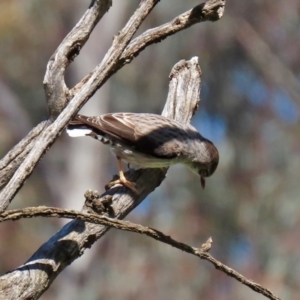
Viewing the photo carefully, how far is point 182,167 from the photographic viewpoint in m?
17.9

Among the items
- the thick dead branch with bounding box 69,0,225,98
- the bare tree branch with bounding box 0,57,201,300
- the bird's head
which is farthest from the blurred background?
the thick dead branch with bounding box 69,0,225,98

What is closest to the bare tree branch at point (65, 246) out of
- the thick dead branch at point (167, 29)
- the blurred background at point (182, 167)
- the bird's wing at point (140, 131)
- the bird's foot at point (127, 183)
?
the bird's foot at point (127, 183)

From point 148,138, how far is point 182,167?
12688mm

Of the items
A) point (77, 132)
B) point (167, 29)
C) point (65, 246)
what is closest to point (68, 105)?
point (65, 246)

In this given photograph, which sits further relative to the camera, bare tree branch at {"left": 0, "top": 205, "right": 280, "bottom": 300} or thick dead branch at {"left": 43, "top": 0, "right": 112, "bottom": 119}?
thick dead branch at {"left": 43, "top": 0, "right": 112, "bottom": 119}

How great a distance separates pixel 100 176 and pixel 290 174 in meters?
4.43

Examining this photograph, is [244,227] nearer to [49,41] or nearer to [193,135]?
[49,41]

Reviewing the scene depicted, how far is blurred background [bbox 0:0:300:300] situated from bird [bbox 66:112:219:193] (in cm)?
993

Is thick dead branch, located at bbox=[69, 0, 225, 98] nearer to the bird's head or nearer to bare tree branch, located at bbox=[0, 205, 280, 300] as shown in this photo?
bare tree branch, located at bbox=[0, 205, 280, 300]

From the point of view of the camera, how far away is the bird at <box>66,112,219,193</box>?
4934 mm

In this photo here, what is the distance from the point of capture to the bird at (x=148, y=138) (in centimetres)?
493

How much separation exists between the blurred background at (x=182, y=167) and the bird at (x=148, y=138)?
9.93m

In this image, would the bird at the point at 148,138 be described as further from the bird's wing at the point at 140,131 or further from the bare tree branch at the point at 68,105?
the bare tree branch at the point at 68,105

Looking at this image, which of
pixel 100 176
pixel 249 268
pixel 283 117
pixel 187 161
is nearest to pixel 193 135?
pixel 187 161
